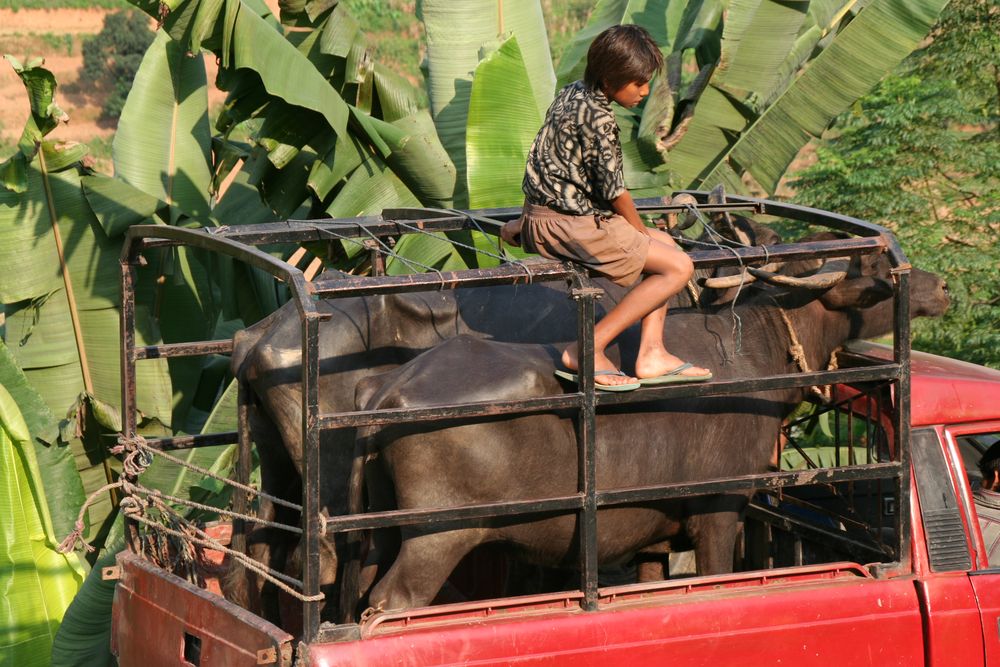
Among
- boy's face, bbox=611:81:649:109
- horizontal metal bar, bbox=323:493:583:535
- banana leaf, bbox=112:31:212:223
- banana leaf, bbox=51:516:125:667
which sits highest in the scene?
banana leaf, bbox=112:31:212:223

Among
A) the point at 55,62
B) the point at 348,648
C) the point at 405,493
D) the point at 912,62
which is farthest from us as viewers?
the point at 55,62

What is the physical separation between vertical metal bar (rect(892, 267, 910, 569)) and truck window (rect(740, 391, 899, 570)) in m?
0.07

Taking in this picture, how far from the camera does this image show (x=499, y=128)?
691cm

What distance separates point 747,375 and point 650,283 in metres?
0.74

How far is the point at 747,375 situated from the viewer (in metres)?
4.59

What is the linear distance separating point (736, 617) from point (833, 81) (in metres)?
4.86

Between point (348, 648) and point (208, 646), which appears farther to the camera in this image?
point (208, 646)

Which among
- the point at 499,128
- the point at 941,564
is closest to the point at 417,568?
the point at 941,564

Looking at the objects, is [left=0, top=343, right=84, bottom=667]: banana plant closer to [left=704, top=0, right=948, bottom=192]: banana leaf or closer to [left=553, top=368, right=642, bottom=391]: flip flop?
[left=553, top=368, right=642, bottom=391]: flip flop

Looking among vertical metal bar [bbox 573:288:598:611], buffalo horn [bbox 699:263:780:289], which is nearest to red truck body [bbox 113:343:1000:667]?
vertical metal bar [bbox 573:288:598:611]

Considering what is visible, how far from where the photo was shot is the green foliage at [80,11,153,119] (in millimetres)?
30359

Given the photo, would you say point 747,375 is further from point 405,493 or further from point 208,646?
point 208,646

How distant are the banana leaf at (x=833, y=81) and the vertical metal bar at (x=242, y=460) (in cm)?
431

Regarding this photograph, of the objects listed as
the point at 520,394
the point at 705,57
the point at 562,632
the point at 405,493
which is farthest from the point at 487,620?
the point at 705,57
